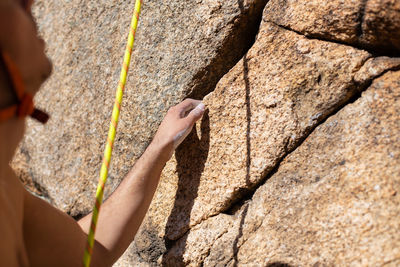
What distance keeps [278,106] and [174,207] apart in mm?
549

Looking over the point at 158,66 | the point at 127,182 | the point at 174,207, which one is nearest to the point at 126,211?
the point at 127,182

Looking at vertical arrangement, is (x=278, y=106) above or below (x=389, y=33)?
below

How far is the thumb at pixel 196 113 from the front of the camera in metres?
1.53

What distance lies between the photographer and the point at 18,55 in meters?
0.91

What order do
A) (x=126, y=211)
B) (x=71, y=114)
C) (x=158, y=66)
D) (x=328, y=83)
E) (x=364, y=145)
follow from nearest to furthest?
(x=364, y=145) → (x=328, y=83) → (x=126, y=211) → (x=158, y=66) → (x=71, y=114)

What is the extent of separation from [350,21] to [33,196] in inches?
43.2

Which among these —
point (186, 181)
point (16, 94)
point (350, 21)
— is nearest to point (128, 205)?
point (186, 181)

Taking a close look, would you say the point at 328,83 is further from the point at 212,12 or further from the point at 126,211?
the point at 126,211

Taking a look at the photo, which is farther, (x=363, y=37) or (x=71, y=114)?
(x=71, y=114)

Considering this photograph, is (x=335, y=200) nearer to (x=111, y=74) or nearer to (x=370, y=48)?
(x=370, y=48)

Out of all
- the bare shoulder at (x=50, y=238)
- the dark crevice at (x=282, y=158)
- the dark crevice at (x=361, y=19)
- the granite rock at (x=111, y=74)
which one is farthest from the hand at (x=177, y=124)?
the dark crevice at (x=361, y=19)

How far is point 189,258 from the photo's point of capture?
1526 mm

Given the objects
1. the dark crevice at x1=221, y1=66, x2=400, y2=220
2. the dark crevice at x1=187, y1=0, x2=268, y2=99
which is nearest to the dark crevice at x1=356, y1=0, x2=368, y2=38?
the dark crevice at x1=221, y1=66, x2=400, y2=220

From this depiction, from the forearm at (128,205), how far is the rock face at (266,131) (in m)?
0.16
